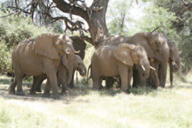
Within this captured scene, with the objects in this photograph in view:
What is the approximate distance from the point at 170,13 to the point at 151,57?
45.2 feet

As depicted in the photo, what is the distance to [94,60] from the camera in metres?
11.3

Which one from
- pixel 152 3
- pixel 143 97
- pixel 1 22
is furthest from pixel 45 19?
pixel 152 3

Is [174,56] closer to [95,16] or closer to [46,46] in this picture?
[95,16]

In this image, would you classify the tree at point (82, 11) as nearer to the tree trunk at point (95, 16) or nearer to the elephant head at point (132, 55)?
the tree trunk at point (95, 16)

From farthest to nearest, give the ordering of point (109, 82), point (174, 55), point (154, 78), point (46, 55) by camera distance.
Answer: point (109, 82)
point (174, 55)
point (154, 78)
point (46, 55)

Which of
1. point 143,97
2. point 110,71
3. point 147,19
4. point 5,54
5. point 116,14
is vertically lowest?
point 143,97

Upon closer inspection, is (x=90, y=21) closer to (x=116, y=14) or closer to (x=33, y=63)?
(x=33, y=63)

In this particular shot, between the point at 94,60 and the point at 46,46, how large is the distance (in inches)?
110

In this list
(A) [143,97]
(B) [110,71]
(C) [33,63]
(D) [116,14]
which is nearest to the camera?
(A) [143,97]

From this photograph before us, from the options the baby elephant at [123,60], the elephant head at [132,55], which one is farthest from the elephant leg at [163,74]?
the elephant head at [132,55]

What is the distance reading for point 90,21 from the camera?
44.7ft

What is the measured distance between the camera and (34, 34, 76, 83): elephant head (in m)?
9.14

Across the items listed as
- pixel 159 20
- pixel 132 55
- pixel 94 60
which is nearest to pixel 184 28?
pixel 159 20

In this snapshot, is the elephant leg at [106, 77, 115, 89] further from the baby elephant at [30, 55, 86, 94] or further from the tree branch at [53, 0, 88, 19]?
the tree branch at [53, 0, 88, 19]
